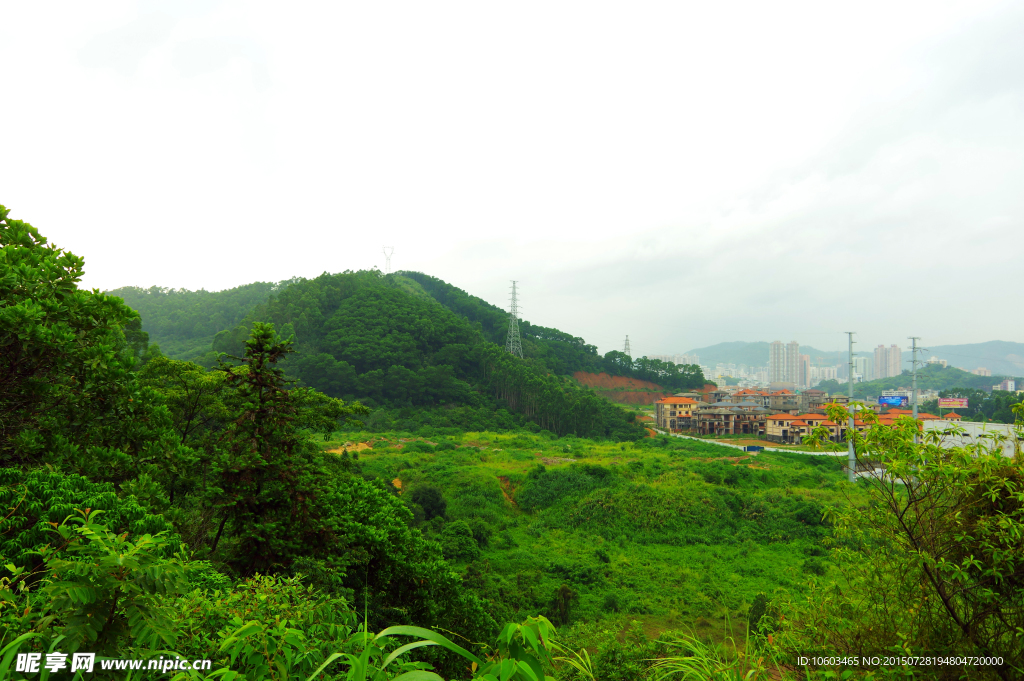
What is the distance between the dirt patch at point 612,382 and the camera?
5475 cm

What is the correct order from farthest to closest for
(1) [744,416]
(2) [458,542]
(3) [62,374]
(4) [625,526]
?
(1) [744,416] < (4) [625,526] < (2) [458,542] < (3) [62,374]

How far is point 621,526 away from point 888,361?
328 ft

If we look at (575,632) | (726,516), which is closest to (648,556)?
(726,516)

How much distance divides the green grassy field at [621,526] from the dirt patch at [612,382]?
28233mm

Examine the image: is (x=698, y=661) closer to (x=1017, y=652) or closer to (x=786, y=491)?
(x=1017, y=652)

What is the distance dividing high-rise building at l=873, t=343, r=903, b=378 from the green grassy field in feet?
272

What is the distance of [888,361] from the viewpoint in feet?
297

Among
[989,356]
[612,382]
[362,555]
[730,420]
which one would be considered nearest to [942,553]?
[362,555]

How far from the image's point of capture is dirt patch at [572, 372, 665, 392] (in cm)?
5475

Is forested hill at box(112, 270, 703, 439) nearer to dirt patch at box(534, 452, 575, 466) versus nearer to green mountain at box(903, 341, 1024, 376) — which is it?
dirt patch at box(534, 452, 575, 466)

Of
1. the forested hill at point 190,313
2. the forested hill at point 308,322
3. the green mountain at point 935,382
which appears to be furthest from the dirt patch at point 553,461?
the green mountain at point 935,382

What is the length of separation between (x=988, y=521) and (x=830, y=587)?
64.9 inches

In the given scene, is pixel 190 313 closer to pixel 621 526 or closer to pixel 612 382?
pixel 612 382

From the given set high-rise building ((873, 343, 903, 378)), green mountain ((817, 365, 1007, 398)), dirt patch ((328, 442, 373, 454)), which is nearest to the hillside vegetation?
dirt patch ((328, 442, 373, 454))
